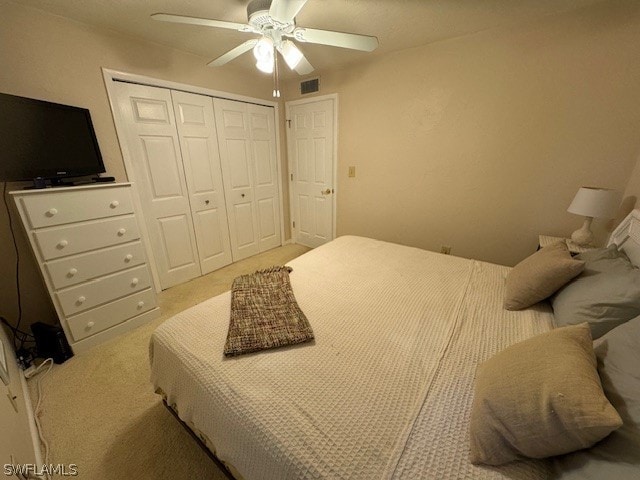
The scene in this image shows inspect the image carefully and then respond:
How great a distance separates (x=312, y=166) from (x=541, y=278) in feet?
9.08

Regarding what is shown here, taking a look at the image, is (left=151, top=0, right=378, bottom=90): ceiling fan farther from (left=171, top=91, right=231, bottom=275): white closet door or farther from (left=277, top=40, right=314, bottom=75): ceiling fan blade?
(left=171, top=91, right=231, bottom=275): white closet door

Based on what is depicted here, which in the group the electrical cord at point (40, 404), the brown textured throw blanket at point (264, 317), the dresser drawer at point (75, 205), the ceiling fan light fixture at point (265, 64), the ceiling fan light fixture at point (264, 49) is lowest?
the electrical cord at point (40, 404)

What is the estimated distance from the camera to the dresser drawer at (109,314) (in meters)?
1.78

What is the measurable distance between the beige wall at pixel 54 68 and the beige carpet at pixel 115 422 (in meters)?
0.72

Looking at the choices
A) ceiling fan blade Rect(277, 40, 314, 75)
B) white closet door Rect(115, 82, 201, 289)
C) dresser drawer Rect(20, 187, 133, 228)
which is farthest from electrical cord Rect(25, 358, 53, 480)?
ceiling fan blade Rect(277, 40, 314, 75)

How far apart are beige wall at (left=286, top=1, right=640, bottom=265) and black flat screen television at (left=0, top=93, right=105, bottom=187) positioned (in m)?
2.39

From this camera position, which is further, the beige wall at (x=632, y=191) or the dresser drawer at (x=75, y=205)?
the beige wall at (x=632, y=191)

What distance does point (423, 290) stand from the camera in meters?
1.49

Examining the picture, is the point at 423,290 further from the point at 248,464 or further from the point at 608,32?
the point at 608,32

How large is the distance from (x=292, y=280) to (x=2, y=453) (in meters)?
1.25

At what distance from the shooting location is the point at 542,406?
60cm

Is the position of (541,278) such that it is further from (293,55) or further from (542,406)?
(293,55)

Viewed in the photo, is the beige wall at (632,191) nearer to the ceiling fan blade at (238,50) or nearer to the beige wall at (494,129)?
the beige wall at (494,129)

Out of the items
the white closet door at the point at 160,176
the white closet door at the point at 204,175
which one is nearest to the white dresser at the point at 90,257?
the white closet door at the point at 160,176
